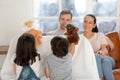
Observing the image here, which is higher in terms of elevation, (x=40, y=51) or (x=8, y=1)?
(x=8, y=1)

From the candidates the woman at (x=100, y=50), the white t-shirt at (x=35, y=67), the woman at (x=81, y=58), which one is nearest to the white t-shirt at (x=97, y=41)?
the woman at (x=100, y=50)

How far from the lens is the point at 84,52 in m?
2.78

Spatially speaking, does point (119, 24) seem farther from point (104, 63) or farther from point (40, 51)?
point (40, 51)

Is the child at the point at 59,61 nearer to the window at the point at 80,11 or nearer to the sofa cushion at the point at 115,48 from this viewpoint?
the sofa cushion at the point at 115,48

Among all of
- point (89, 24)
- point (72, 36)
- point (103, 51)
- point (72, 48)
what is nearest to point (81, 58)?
point (72, 48)


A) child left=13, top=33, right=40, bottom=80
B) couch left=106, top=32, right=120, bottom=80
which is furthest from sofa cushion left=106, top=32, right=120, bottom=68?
child left=13, top=33, right=40, bottom=80

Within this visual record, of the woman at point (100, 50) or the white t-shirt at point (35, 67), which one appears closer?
the white t-shirt at point (35, 67)

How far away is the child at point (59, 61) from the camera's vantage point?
2512mm

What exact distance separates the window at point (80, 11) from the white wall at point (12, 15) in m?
0.19

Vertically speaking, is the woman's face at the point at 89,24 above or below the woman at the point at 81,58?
above

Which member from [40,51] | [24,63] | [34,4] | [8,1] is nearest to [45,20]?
[34,4]

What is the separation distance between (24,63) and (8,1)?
180cm

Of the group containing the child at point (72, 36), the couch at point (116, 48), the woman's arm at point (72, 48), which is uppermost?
the child at point (72, 36)

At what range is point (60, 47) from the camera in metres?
2.51
